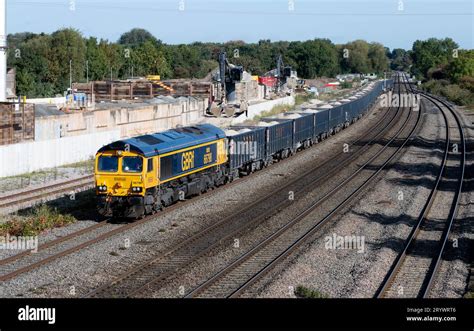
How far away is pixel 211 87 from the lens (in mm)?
84438

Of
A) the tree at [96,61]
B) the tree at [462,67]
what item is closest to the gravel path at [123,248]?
the tree at [96,61]

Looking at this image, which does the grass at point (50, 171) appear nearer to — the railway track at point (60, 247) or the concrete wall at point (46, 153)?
the concrete wall at point (46, 153)

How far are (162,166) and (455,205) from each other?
40.3 ft

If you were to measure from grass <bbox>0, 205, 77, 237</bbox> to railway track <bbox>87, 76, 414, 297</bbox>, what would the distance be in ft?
16.2

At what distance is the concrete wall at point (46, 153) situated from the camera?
3759 centimetres

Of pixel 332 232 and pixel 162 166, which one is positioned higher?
pixel 162 166

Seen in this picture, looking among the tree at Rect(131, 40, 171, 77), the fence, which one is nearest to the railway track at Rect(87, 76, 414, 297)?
the fence

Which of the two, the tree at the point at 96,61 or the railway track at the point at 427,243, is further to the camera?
the tree at the point at 96,61

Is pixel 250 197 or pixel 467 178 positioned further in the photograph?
pixel 467 178

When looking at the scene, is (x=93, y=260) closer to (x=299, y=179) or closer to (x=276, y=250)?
(x=276, y=250)

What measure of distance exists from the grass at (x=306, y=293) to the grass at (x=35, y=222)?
10.0m

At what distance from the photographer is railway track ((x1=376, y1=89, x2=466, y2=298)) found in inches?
737

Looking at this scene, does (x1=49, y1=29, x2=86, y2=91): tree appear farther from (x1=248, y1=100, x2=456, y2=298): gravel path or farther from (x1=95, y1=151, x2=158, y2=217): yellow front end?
(x1=95, y1=151, x2=158, y2=217): yellow front end
